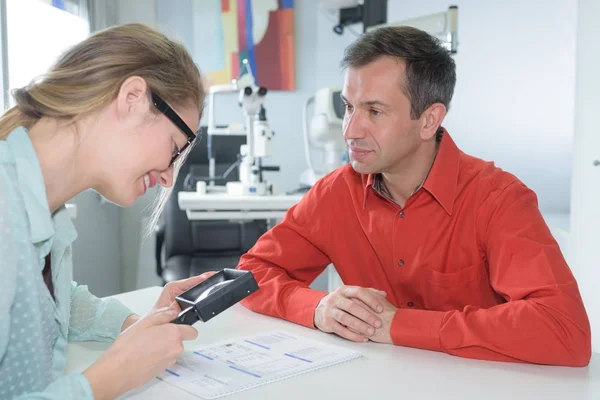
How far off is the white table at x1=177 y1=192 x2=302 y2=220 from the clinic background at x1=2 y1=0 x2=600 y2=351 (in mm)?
589

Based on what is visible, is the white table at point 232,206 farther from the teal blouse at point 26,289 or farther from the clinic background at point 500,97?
the teal blouse at point 26,289

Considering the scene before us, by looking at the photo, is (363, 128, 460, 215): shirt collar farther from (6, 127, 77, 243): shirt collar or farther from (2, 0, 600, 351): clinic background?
(2, 0, 600, 351): clinic background

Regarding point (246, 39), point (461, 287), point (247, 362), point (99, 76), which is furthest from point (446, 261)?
point (246, 39)

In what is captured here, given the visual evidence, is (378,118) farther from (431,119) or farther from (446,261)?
(446,261)

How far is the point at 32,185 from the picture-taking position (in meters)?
0.79

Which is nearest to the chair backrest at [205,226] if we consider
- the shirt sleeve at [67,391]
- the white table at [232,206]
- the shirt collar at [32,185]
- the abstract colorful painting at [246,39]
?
the white table at [232,206]

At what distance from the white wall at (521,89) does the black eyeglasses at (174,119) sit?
2128 mm

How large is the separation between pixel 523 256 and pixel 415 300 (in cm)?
35

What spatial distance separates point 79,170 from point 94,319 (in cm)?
35

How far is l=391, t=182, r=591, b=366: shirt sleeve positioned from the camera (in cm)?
100

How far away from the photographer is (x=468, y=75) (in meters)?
3.13

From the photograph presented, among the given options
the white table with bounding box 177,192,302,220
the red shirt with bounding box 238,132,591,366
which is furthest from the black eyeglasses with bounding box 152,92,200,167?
the white table with bounding box 177,192,302,220

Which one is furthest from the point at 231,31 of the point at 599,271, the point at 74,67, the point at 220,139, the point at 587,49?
the point at 74,67

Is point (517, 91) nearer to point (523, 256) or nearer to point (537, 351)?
point (523, 256)
